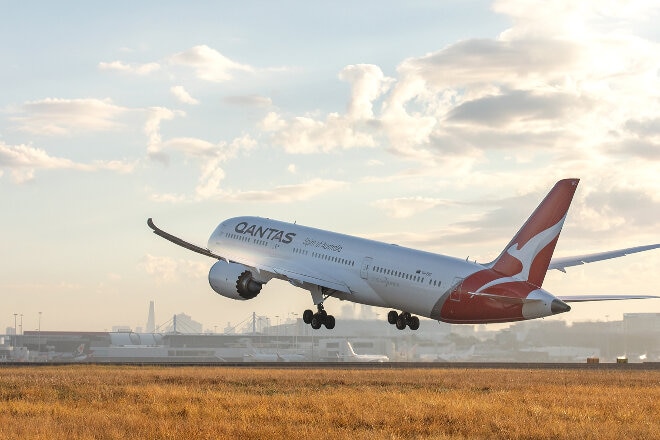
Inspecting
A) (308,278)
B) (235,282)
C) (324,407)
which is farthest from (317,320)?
(324,407)

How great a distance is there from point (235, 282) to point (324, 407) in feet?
99.8

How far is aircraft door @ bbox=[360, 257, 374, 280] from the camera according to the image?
64.0 meters

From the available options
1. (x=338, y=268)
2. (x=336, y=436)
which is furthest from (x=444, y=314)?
(x=336, y=436)

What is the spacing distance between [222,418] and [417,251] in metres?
27.7

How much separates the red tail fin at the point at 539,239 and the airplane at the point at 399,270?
2.2 inches

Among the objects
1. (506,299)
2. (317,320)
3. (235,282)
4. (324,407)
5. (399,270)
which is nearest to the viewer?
(324,407)

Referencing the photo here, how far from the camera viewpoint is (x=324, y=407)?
1565 inches

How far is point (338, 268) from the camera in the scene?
6625cm

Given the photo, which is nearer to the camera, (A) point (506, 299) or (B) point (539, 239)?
(B) point (539, 239)

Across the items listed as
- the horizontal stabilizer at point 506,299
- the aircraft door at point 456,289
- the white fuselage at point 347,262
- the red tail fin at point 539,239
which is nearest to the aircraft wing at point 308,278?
the white fuselage at point 347,262

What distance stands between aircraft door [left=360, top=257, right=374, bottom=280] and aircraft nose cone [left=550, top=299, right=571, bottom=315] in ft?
41.1

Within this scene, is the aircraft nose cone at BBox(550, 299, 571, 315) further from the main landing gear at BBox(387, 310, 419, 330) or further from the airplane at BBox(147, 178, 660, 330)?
the main landing gear at BBox(387, 310, 419, 330)

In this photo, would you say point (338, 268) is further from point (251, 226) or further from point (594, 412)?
point (594, 412)

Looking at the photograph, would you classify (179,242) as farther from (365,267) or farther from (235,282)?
(365,267)
